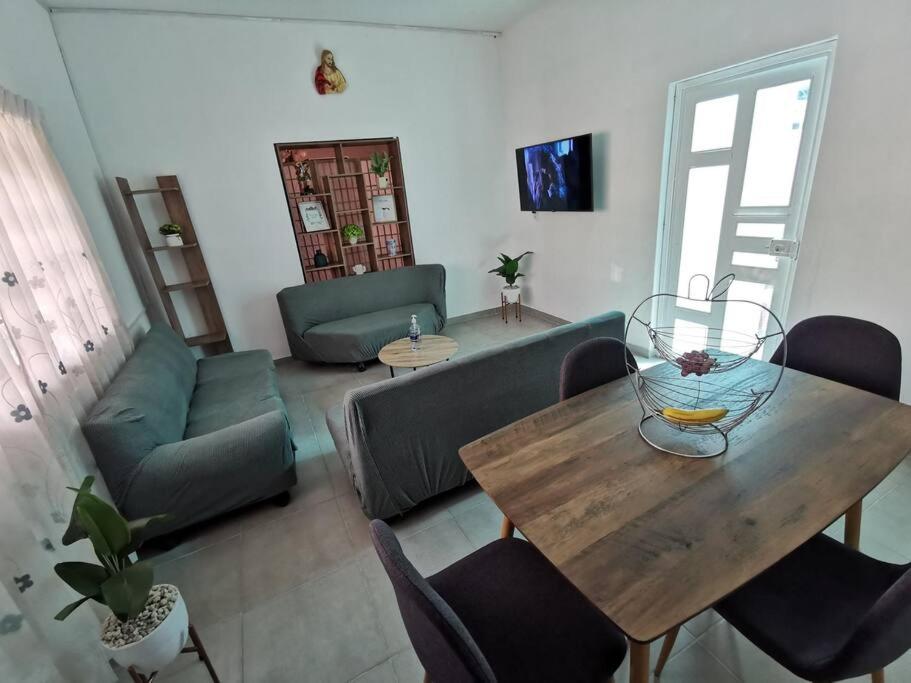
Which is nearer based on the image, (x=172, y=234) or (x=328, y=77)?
(x=172, y=234)

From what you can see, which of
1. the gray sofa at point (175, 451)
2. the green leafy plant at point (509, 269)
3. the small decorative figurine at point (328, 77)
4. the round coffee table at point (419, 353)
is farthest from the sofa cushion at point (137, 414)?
the green leafy plant at point (509, 269)

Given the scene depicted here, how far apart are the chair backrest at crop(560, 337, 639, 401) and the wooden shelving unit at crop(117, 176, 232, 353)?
11.4 ft

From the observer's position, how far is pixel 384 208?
14.6 feet

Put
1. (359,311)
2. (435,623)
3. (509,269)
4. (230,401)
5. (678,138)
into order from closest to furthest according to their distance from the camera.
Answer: (435,623) < (230,401) < (678,138) < (359,311) < (509,269)

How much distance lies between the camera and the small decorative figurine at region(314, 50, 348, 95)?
145 inches

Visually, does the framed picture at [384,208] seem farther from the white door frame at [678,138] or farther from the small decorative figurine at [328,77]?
the white door frame at [678,138]

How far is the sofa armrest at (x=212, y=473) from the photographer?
6.05 ft

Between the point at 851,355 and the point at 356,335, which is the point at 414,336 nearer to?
the point at 356,335

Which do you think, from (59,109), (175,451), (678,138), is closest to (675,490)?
(175,451)

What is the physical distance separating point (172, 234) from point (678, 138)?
418 centimetres

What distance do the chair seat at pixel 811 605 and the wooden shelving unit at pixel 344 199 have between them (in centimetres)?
409

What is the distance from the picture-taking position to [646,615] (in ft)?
2.46

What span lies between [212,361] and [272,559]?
2018 millimetres

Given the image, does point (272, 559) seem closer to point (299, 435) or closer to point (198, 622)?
point (198, 622)
